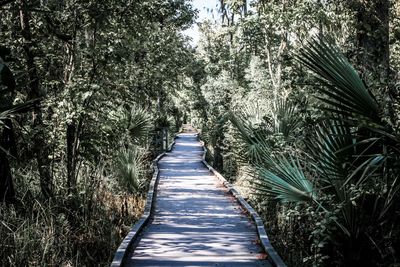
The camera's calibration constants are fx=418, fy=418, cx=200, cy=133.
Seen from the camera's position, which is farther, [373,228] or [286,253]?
[286,253]

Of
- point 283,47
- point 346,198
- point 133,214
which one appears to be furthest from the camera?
point 283,47

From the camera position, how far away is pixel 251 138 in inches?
359

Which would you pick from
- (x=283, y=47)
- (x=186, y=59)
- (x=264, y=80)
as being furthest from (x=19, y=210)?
(x=264, y=80)

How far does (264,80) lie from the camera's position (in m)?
24.5

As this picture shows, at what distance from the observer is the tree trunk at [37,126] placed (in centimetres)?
666

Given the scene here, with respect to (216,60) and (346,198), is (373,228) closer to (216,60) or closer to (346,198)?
(346,198)

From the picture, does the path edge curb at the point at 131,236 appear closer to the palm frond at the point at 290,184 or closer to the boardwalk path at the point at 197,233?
the boardwalk path at the point at 197,233

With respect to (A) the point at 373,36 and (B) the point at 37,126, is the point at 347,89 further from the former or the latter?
(B) the point at 37,126

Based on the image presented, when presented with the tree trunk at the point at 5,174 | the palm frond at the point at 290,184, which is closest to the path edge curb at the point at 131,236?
the tree trunk at the point at 5,174

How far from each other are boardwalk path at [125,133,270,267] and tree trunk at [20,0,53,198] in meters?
1.86

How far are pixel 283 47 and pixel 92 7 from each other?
24.6 ft

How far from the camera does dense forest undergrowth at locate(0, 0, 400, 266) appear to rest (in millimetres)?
3451

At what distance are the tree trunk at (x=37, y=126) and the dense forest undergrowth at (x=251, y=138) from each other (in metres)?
0.03

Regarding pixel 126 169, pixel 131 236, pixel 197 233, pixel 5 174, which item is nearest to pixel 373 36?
pixel 197 233
